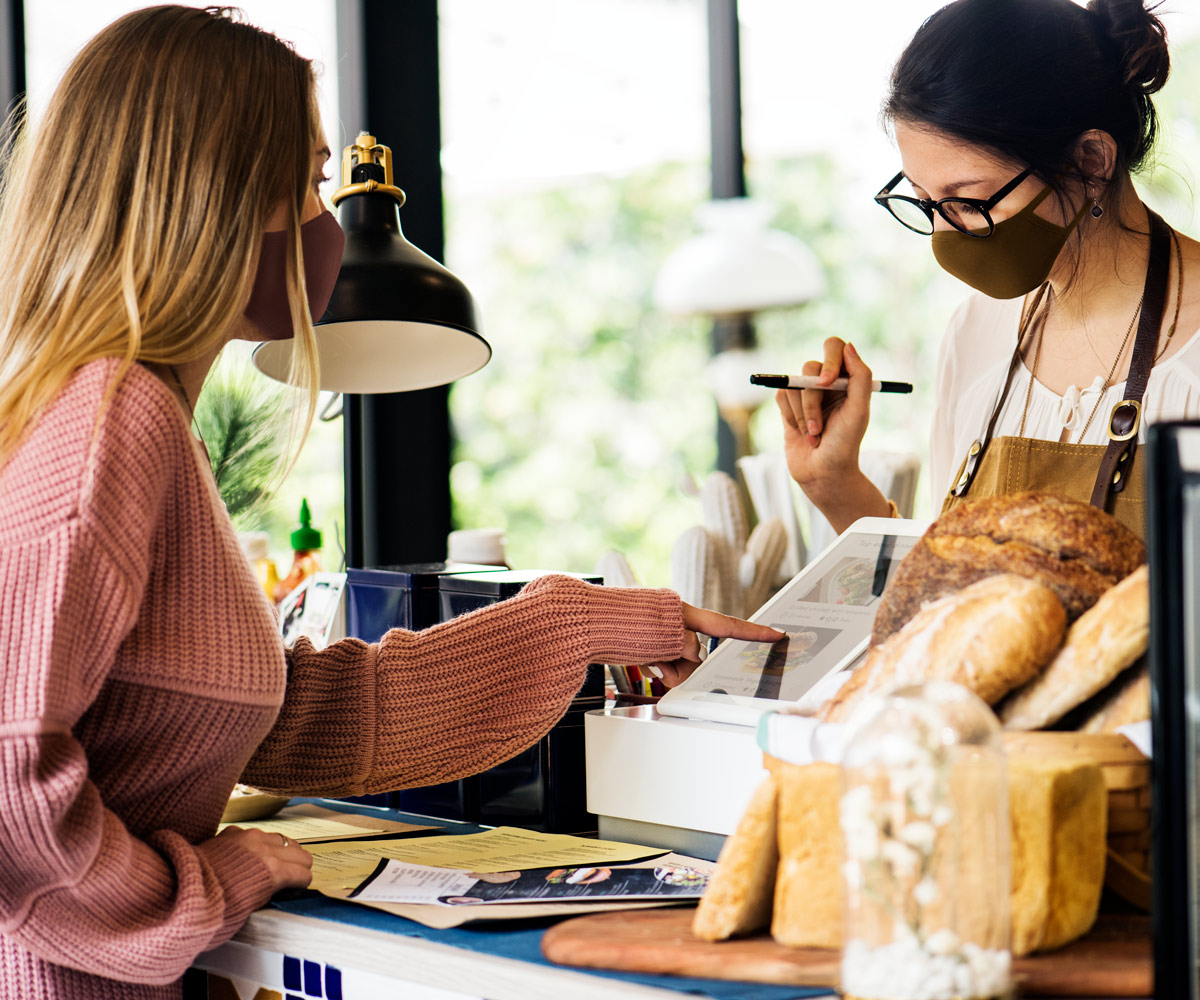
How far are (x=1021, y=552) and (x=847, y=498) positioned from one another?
83cm

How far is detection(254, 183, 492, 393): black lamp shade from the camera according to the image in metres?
1.46

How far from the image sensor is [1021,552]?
2.73 ft

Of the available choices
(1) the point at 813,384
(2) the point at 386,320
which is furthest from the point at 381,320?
(1) the point at 813,384

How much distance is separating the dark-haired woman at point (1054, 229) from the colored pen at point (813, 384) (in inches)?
0.6

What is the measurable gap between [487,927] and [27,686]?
344 mm

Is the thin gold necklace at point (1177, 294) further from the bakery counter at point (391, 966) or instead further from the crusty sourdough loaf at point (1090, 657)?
the bakery counter at point (391, 966)

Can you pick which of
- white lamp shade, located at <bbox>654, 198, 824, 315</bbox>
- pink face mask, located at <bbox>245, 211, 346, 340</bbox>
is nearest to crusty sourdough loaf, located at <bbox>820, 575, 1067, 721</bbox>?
pink face mask, located at <bbox>245, 211, 346, 340</bbox>

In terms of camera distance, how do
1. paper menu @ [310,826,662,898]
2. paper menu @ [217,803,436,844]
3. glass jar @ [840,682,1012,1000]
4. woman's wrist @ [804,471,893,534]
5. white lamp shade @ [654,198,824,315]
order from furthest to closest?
white lamp shade @ [654,198,824,315] < woman's wrist @ [804,471,893,534] < paper menu @ [217,803,436,844] < paper menu @ [310,826,662,898] < glass jar @ [840,682,1012,1000]

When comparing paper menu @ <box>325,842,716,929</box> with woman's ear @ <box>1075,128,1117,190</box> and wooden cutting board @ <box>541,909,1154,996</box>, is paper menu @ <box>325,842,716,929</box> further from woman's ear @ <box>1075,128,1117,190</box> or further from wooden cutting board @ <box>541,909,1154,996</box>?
woman's ear @ <box>1075,128,1117,190</box>

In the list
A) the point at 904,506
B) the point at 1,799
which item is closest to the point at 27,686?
the point at 1,799

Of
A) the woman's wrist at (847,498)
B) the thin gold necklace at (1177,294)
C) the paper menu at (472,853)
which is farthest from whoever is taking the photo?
the woman's wrist at (847,498)

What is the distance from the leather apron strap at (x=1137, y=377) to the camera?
4.63 ft

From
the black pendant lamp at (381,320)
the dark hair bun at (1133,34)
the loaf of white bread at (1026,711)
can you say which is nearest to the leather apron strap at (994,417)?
the dark hair bun at (1133,34)

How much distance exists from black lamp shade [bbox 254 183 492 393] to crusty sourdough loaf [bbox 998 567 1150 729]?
889 millimetres
